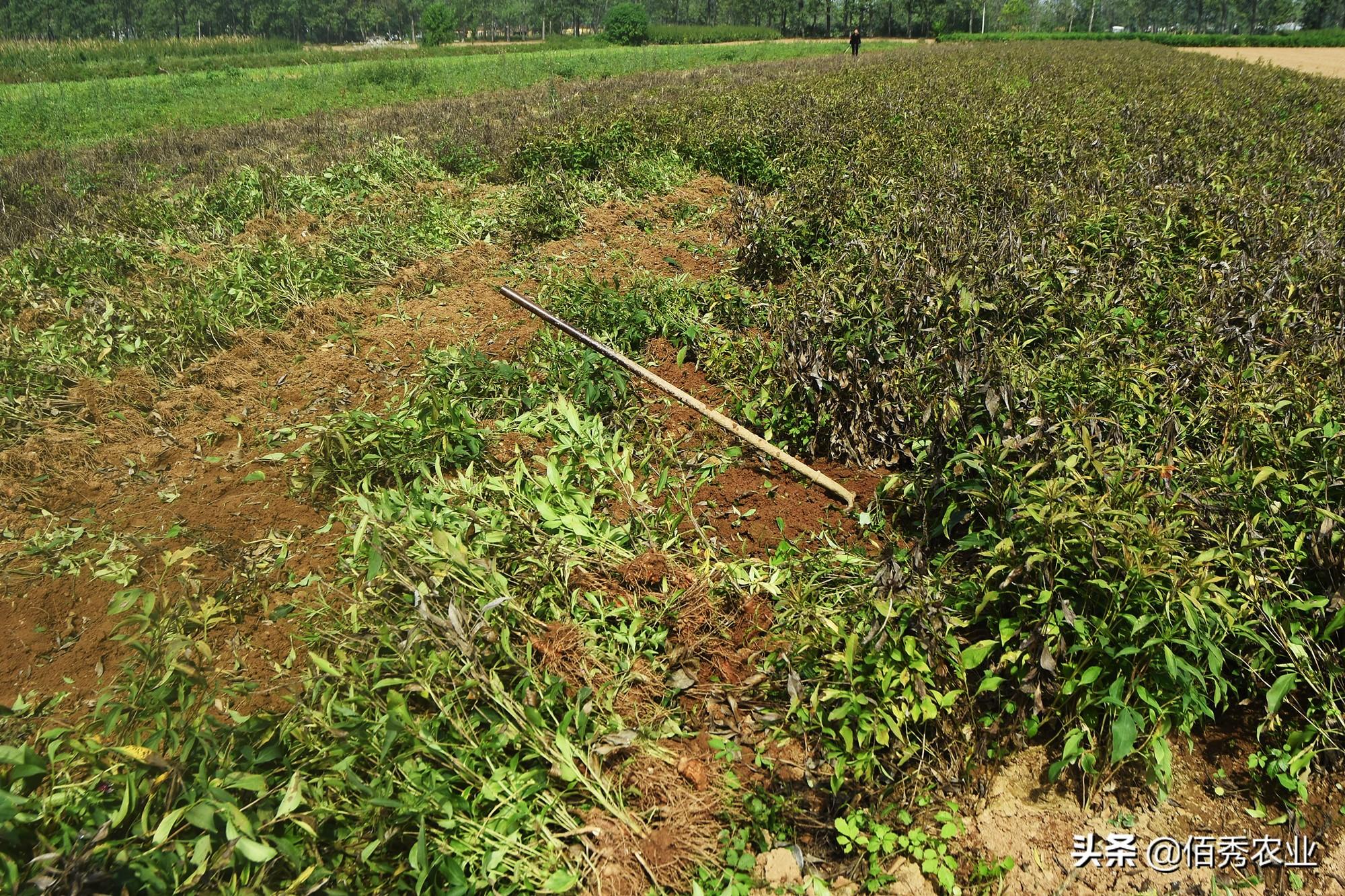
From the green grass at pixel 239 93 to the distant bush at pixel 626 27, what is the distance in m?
26.5

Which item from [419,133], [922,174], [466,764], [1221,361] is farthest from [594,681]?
[419,133]

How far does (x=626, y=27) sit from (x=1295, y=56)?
126 ft

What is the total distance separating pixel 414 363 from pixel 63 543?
2237 millimetres

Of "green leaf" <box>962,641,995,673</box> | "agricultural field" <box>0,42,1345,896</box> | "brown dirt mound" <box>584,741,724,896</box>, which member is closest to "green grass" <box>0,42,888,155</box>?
"agricultural field" <box>0,42,1345,896</box>

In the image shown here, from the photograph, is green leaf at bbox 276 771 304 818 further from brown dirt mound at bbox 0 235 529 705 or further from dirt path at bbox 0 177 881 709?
brown dirt mound at bbox 0 235 529 705

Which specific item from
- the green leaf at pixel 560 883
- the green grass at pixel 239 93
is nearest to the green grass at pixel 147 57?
the green grass at pixel 239 93

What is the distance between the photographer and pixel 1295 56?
117 feet

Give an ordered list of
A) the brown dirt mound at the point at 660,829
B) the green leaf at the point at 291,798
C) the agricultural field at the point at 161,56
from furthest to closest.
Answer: the agricultural field at the point at 161,56 < the brown dirt mound at the point at 660,829 < the green leaf at the point at 291,798

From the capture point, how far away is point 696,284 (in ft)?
19.6

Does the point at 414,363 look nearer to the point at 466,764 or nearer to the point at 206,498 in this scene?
the point at 206,498

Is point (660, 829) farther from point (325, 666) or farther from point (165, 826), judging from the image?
point (165, 826)

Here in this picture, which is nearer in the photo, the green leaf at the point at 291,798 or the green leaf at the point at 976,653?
the green leaf at the point at 291,798

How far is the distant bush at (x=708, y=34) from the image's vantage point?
56.9m

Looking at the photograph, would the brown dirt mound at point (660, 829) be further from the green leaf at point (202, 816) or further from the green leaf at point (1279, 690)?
the green leaf at point (1279, 690)
